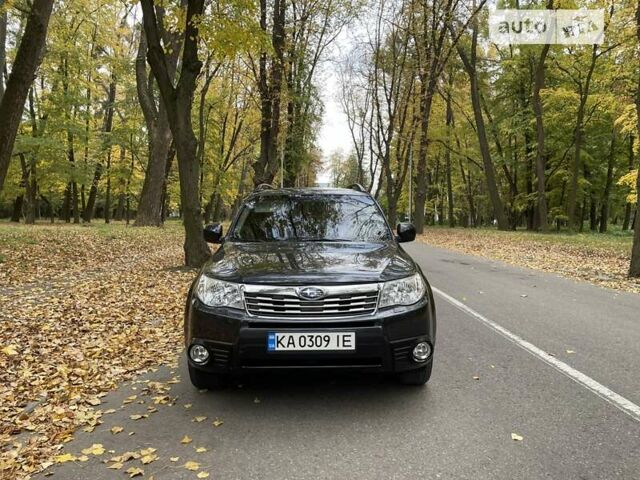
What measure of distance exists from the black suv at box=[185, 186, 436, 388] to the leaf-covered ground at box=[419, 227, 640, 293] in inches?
323

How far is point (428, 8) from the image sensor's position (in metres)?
28.4

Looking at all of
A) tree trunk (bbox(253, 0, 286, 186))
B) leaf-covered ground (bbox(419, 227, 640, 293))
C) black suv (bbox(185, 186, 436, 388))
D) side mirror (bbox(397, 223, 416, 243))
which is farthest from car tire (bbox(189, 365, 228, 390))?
tree trunk (bbox(253, 0, 286, 186))

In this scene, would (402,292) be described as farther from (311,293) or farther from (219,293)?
(219,293)

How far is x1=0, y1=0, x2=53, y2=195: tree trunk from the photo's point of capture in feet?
34.5

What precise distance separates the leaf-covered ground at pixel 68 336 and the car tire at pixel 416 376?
2.35 m

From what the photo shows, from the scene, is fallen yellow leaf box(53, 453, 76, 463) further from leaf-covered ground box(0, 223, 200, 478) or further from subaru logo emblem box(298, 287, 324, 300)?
subaru logo emblem box(298, 287, 324, 300)

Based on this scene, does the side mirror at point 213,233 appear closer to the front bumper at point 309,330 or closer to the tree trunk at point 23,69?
the front bumper at point 309,330

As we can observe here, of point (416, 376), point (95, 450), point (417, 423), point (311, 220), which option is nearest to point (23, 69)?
point (311, 220)

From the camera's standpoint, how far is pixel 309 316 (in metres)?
3.74

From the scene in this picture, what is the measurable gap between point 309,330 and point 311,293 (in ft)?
0.84

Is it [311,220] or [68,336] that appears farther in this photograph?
[68,336]

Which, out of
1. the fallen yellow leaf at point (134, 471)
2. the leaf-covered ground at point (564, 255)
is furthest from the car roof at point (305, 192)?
the leaf-covered ground at point (564, 255)

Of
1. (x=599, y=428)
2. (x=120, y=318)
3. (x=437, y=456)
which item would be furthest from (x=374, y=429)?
(x=120, y=318)

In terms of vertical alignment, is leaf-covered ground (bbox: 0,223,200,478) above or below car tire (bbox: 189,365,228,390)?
below
